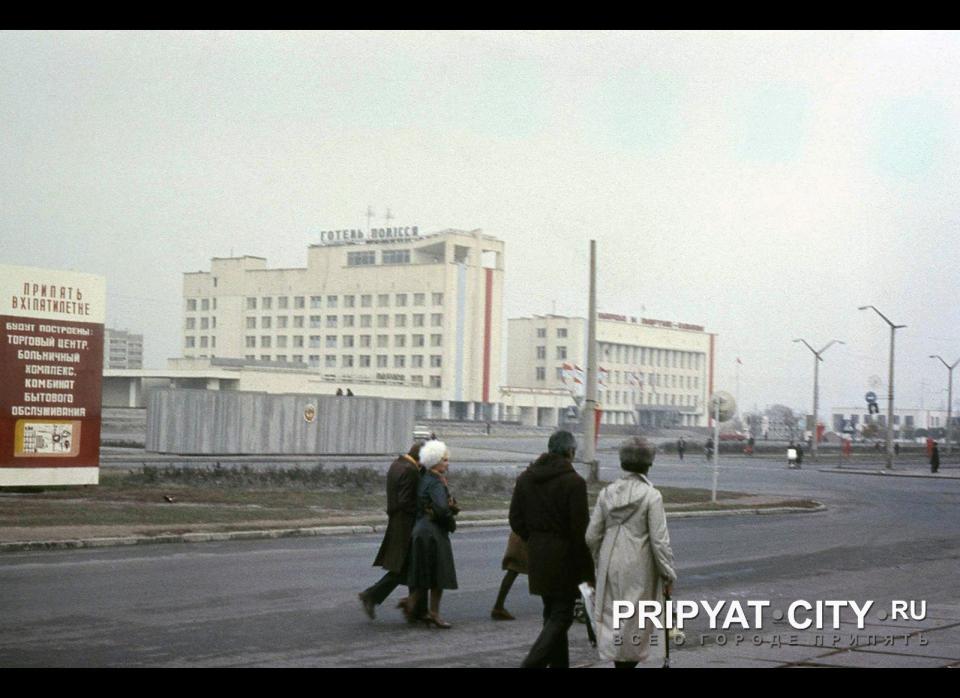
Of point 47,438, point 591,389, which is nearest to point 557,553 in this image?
point 47,438

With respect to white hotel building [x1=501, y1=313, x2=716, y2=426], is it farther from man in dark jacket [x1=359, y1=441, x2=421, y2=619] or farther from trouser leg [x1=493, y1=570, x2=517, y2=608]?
man in dark jacket [x1=359, y1=441, x2=421, y2=619]

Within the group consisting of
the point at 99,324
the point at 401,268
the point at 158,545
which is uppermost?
the point at 401,268

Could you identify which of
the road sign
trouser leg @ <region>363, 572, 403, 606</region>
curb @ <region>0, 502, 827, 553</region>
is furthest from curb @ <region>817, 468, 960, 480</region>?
trouser leg @ <region>363, 572, 403, 606</region>

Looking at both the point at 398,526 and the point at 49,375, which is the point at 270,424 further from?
the point at 398,526

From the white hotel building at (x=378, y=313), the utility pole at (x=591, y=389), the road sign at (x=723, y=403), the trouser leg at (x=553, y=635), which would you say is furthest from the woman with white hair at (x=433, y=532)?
the white hotel building at (x=378, y=313)

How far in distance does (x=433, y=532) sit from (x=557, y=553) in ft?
9.84

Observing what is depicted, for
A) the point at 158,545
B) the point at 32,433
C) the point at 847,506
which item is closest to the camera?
the point at 158,545

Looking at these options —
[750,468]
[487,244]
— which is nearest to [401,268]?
[487,244]

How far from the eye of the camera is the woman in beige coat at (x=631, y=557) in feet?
25.8

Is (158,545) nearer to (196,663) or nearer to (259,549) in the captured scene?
(259,549)

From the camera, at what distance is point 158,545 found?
1881 centimetres

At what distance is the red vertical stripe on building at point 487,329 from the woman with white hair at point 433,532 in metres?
121

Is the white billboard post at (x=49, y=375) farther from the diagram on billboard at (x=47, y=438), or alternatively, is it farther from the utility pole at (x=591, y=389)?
the utility pole at (x=591, y=389)
